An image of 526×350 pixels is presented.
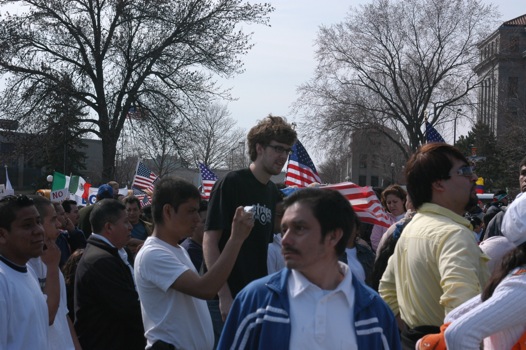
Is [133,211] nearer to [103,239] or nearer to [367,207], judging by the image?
[367,207]

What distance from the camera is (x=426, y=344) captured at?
126 inches

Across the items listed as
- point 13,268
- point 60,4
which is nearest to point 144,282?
point 13,268

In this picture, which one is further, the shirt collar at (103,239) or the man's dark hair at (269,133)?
the shirt collar at (103,239)

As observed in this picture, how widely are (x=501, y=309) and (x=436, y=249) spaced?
2.24 feet

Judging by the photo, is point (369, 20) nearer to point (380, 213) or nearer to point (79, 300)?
point (380, 213)

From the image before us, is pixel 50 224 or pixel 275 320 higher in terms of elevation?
pixel 50 224

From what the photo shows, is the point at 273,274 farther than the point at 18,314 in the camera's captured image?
No

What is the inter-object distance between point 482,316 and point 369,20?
127 ft

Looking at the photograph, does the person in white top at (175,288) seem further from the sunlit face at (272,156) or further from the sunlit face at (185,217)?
the sunlit face at (272,156)

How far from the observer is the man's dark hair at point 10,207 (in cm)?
455

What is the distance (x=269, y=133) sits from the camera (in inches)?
212

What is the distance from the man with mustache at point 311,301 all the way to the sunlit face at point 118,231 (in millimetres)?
3022

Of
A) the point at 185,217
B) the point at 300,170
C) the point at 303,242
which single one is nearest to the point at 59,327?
the point at 185,217

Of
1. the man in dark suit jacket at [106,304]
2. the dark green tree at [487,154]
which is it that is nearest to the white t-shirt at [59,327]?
the man in dark suit jacket at [106,304]
